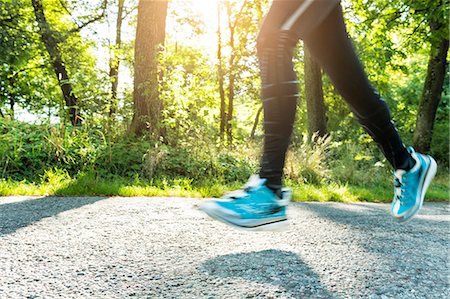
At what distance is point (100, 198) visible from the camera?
13.6ft

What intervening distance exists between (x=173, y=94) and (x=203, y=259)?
4.92 m

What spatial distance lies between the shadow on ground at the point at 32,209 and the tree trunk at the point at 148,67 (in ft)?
9.35

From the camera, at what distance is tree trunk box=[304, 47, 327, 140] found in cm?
1057

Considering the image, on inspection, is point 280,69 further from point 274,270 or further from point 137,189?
point 137,189

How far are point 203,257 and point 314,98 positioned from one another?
9.20 meters

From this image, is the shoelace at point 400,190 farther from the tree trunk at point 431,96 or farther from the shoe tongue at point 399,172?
the tree trunk at point 431,96

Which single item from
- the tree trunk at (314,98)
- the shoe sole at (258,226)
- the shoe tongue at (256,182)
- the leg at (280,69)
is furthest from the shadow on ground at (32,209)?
the tree trunk at (314,98)

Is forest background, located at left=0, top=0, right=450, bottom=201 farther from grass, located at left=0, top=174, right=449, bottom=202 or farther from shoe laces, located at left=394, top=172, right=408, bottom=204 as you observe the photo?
shoe laces, located at left=394, top=172, right=408, bottom=204

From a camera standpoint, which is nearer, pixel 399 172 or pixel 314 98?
pixel 399 172

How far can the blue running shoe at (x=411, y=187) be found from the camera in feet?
6.34

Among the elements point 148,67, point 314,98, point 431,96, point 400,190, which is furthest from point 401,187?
point 431,96

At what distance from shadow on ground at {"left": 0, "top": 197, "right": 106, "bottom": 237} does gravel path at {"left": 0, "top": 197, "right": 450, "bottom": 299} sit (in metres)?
0.01

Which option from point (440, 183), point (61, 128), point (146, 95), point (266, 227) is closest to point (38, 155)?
point (61, 128)

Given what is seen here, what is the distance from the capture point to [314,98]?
35.4 feet
